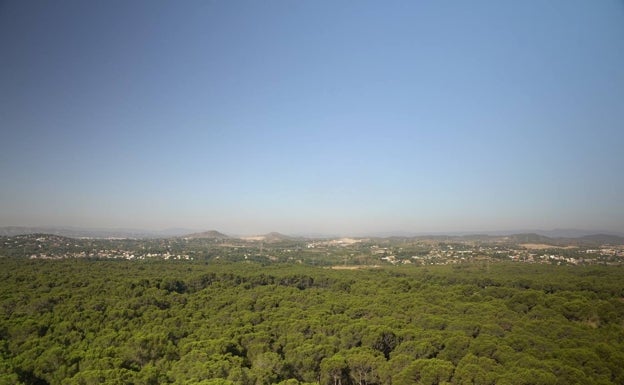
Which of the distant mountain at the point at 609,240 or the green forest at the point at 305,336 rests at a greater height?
the green forest at the point at 305,336

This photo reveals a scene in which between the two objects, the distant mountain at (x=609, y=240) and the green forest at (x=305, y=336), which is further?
the distant mountain at (x=609, y=240)

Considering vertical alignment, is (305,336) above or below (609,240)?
above

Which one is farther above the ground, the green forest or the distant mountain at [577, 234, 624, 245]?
the green forest

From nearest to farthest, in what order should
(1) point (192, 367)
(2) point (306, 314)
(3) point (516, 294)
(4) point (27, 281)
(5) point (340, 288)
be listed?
1. (1) point (192, 367)
2. (2) point (306, 314)
3. (3) point (516, 294)
4. (4) point (27, 281)
5. (5) point (340, 288)

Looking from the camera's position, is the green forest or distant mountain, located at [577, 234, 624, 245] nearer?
the green forest

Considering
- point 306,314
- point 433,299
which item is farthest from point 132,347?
point 433,299

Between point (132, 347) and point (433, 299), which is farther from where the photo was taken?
point (433, 299)

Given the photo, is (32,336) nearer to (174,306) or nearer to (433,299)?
(174,306)

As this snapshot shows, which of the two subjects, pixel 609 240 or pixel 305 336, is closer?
pixel 305 336
